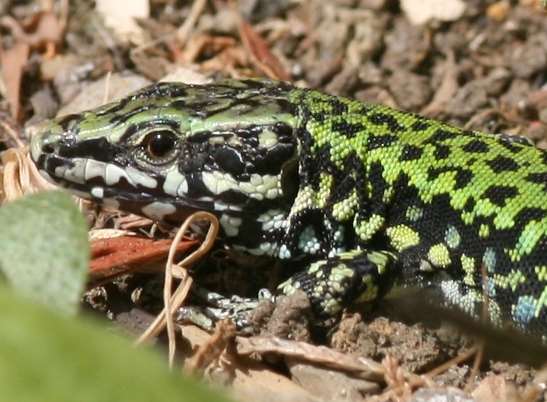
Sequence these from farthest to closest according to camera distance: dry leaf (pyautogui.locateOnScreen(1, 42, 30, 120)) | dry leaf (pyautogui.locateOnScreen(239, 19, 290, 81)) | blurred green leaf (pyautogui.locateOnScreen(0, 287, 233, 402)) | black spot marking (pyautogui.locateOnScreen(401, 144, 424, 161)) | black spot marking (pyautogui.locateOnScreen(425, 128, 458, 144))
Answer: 1. dry leaf (pyautogui.locateOnScreen(239, 19, 290, 81))
2. dry leaf (pyautogui.locateOnScreen(1, 42, 30, 120))
3. black spot marking (pyautogui.locateOnScreen(425, 128, 458, 144))
4. black spot marking (pyautogui.locateOnScreen(401, 144, 424, 161))
5. blurred green leaf (pyautogui.locateOnScreen(0, 287, 233, 402))

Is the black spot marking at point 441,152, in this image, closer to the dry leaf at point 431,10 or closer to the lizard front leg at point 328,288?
the lizard front leg at point 328,288

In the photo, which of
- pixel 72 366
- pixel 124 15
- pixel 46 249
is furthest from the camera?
pixel 124 15

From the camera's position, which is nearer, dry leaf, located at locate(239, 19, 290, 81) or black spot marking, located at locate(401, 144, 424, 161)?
black spot marking, located at locate(401, 144, 424, 161)

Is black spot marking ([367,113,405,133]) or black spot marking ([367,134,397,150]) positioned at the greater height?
black spot marking ([367,113,405,133])

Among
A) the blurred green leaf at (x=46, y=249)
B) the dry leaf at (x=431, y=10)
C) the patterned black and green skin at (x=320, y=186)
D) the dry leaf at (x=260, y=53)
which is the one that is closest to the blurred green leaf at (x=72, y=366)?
the blurred green leaf at (x=46, y=249)

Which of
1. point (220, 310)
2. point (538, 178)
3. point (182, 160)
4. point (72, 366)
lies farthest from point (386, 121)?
point (72, 366)

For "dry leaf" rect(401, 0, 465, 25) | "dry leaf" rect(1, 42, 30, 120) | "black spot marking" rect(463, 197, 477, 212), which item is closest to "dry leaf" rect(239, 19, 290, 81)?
"dry leaf" rect(401, 0, 465, 25)

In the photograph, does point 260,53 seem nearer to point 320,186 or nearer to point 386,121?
point 386,121

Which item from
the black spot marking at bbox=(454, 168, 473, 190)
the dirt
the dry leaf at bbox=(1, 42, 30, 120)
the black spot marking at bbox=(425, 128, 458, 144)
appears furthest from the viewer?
the dirt

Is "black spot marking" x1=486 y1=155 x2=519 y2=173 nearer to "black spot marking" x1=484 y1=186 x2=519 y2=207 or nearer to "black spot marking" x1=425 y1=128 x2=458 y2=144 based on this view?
"black spot marking" x1=484 y1=186 x2=519 y2=207
